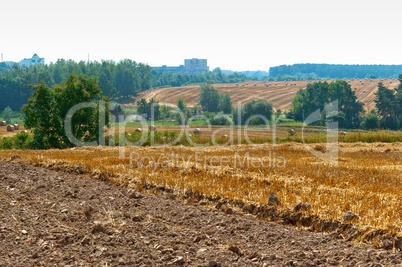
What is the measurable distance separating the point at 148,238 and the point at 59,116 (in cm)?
2114

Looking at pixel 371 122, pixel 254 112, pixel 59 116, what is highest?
pixel 59 116

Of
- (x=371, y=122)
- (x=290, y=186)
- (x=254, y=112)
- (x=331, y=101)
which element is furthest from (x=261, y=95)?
(x=290, y=186)

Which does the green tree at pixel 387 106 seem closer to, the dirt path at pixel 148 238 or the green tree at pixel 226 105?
the green tree at pixel 226 105

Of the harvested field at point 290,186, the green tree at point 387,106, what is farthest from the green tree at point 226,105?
the harvested field at point 290,186

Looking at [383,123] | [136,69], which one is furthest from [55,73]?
[383,123]

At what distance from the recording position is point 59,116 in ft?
80.6

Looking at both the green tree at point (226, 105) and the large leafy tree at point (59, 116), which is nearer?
the large leafy tree at point (59, 116)

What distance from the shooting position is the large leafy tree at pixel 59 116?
79.9 feet

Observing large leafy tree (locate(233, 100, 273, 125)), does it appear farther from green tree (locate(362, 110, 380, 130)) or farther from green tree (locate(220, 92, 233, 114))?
green tree (locate(362, 110, 380, 130))

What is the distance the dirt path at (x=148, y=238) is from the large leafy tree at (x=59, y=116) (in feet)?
57.8

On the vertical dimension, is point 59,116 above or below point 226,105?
below

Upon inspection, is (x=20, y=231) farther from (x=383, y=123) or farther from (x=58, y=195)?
(x=383, y=123)

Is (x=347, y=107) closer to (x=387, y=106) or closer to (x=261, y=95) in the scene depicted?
(x=387, y=106)

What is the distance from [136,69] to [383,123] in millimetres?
108050
